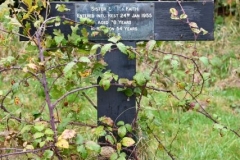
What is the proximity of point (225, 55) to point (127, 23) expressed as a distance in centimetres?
375

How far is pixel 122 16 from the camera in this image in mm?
3307

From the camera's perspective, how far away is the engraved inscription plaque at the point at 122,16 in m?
3.30

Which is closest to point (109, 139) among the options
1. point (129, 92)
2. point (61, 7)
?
point (129, 92)

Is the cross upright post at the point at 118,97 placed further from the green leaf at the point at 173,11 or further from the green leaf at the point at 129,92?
the green leaf at the point at 173,11

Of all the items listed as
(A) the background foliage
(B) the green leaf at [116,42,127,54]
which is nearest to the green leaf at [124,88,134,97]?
(A) the background foliage

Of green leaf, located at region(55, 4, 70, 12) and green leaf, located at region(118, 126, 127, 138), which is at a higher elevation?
green leaf, located at region(55, 4, 70, 12)

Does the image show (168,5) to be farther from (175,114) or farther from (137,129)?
(175,114)

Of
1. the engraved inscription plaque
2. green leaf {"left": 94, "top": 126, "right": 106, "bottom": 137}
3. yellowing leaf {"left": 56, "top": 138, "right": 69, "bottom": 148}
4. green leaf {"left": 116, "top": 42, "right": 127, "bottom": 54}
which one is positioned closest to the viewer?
yellowing leaf {"left": 56, "top": 138, "right": 69, "bottom": 148}

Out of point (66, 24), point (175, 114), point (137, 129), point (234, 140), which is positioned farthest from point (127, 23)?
point (175, 114)

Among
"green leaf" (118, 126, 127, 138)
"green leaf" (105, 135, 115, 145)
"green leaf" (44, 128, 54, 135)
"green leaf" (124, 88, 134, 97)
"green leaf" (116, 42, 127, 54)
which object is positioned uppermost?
"green leaf" (116, 42, 127, 54)

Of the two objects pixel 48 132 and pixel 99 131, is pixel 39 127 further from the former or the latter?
pixel 99 131

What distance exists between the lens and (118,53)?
336 centimetres

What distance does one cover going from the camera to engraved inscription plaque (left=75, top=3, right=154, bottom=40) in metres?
3.30

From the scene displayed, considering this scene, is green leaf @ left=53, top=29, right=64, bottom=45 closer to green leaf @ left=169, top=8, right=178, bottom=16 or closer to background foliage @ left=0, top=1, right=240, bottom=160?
background foliage @ left=0, top=1, right=240, bottom=160
